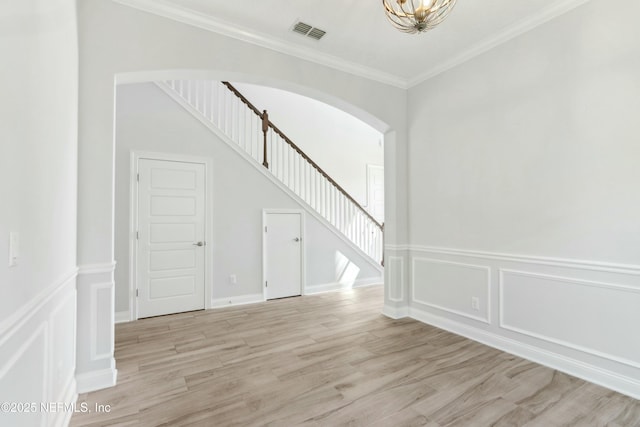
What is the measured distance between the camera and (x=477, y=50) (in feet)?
10.5

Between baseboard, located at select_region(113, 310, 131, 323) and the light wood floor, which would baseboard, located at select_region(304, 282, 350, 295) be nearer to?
the light wood floor

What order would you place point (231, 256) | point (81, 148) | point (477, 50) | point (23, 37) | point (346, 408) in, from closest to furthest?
point (23, 37) → point (346, 408) → point (81, 148) → point (477, 50) → point (231, 256)

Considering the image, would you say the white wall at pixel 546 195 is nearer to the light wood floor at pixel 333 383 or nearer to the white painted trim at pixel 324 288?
the light wood floor at pixel 333 383

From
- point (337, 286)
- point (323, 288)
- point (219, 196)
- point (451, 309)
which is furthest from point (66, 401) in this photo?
point (337, 286)

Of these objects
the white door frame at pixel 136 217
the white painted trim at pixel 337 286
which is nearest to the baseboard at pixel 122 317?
the white door frame at pixel 136 217

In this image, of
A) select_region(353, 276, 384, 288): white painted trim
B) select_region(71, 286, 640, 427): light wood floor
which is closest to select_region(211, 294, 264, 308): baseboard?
select_region(71, 286, 640, 427): light wood floor

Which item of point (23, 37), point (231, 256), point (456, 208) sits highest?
point (23, 37)

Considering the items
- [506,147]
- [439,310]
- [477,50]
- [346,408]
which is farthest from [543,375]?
[477,50]

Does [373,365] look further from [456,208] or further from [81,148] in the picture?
[81,148]

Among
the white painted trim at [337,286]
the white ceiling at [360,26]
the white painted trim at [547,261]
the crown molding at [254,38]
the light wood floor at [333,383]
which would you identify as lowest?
the light wood floor at [333,383]

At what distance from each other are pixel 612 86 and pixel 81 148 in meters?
4.02

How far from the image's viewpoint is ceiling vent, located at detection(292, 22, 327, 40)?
288 centimetres

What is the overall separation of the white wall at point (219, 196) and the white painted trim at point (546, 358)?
7.76ft

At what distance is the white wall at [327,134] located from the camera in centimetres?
634
